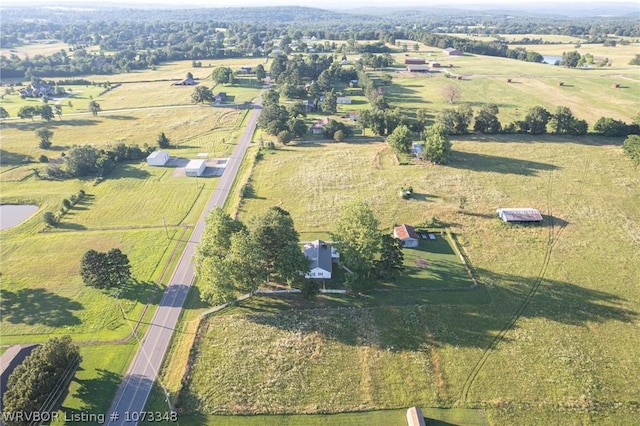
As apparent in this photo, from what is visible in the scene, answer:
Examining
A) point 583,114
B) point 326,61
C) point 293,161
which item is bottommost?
point 293,161

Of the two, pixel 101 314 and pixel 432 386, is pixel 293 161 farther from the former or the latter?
pixel 432 386

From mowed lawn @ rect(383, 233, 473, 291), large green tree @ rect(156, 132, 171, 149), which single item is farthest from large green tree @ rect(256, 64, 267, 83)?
mowed lawn @ rect(383, 233, 473, 291)

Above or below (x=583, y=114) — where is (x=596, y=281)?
below

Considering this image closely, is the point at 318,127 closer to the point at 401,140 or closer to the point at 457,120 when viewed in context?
the point at 401,140

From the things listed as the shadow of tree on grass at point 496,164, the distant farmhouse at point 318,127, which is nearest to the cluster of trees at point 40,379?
the shadow of tree on grass at point 496,164

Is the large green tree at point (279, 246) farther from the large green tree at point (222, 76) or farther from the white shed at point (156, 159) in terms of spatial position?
the large green tree at point (222, 76)

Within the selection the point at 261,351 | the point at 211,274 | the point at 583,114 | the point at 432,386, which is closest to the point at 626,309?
the point at 432,386
